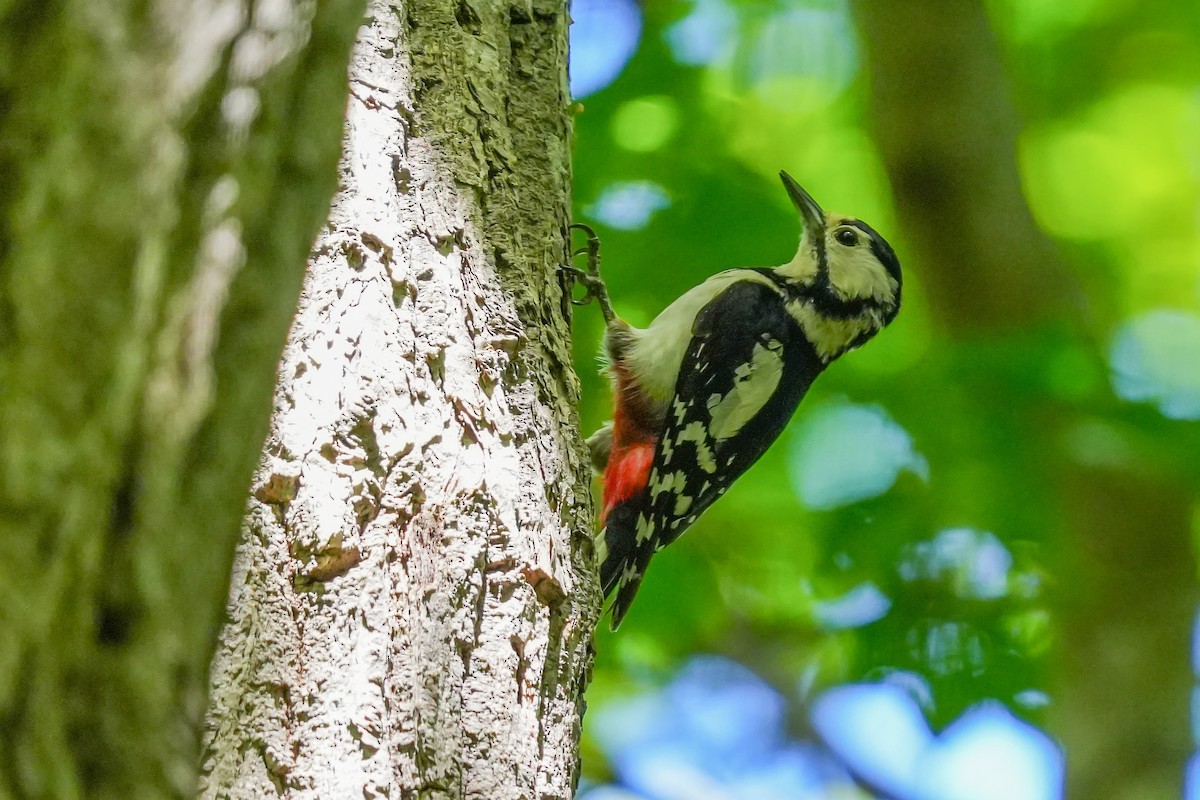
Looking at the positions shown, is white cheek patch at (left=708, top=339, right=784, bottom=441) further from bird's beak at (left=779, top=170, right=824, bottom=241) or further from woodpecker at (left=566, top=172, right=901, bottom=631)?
bird's beak at (left=779, top=170, right=824, bottom=241)

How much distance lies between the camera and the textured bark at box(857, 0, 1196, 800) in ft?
8.34

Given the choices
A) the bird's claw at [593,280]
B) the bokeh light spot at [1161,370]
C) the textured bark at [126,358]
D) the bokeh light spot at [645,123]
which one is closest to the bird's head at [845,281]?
the bokeh light spot at [645,123]

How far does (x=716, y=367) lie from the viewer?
326 centimetres

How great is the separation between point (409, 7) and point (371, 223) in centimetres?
44

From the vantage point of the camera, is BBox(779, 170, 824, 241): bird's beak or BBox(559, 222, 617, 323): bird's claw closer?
BBox(559, 222, 617, 323): bird's claw

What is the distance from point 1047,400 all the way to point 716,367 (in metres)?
1.03

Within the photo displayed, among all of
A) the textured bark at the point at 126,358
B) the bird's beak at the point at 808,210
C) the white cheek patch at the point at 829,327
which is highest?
the bird's beak at the point at 808,210

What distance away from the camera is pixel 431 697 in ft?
4.60

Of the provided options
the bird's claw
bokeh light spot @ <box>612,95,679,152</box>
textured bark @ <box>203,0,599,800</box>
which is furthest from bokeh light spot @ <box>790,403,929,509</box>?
textured bark @ <box>203,0,599,800</box>

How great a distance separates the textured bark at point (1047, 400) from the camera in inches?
100

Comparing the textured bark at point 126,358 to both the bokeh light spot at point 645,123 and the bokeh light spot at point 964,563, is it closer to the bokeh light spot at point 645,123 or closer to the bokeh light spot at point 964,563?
the bokeh light spot at point 964,563

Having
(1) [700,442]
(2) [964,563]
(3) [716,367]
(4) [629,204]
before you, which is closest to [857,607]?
(2) [964,563]

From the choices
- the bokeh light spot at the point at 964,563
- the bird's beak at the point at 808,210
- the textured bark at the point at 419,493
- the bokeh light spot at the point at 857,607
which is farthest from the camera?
the bird's beak at the point at 808,210

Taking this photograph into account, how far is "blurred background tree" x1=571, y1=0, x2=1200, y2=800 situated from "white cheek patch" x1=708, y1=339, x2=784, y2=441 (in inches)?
6.4
